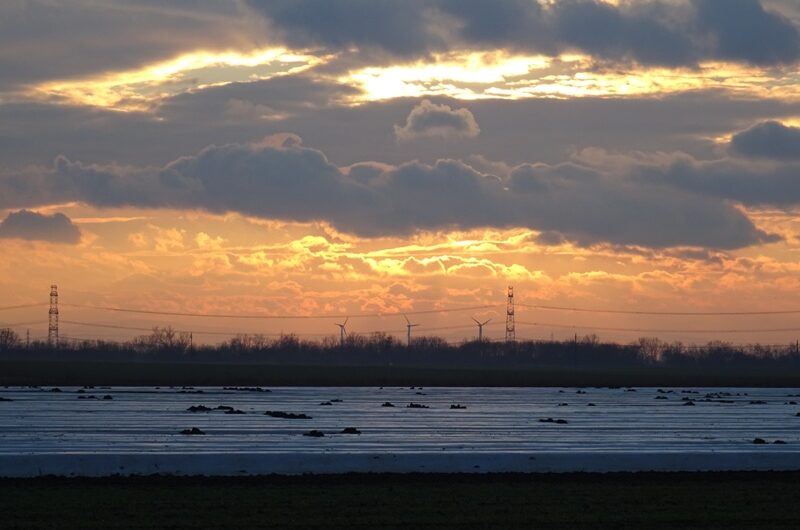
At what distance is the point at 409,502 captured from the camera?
23.3 metres

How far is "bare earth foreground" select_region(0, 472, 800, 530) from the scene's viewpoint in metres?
20.7

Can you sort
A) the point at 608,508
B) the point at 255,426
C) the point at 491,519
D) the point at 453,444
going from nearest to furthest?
1. the point at 491,519
2. the point at 608,508
3. the point at 453,444
4. the point at 255,426

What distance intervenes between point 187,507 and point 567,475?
10.4 metres

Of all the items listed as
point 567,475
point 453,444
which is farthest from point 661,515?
point 453,444

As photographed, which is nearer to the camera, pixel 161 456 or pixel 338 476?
pixel 338 476

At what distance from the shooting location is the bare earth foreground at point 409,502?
20.7 m

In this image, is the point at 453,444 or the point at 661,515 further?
the point at 453,444

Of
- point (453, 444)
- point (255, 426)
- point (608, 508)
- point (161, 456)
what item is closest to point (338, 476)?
point (161, 456)

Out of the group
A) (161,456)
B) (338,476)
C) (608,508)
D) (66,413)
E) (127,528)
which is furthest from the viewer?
(66,413)

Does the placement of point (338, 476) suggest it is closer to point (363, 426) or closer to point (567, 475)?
point (567, 475)

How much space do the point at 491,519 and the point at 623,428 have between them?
27797 millimetres

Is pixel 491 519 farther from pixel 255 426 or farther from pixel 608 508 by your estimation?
pixel 255 426

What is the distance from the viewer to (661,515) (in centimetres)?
2189

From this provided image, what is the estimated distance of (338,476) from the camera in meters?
28.0
